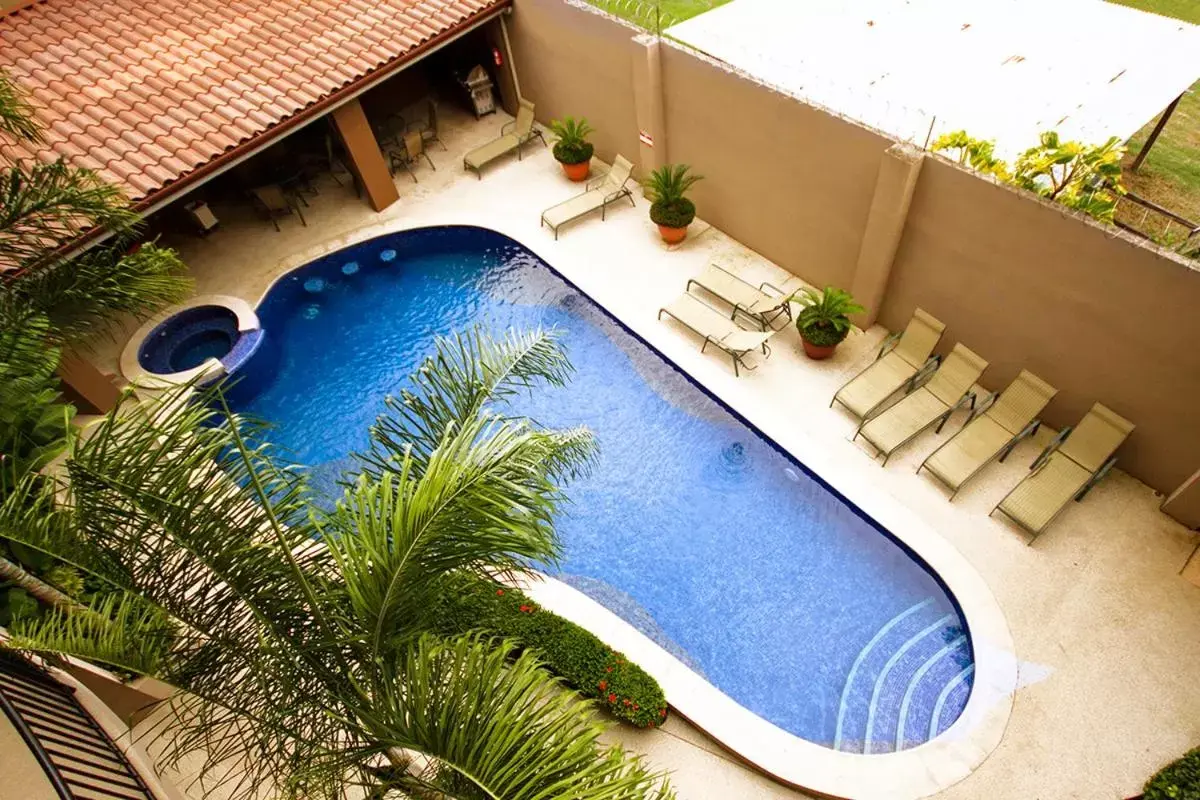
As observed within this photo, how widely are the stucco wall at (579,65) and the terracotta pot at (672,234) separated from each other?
2.26m

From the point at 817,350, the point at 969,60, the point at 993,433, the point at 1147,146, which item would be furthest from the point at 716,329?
the point at 1147,146

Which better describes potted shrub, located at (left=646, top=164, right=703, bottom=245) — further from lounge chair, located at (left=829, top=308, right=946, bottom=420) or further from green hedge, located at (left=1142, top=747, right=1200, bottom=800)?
green hedge, located at (left=1142, top=747, right=1200, bottom=800)

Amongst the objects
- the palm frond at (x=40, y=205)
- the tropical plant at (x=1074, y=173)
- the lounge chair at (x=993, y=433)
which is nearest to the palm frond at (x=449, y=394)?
the palm frond at (x=40, y=205)

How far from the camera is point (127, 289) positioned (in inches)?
269

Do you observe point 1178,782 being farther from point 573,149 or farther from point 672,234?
point 573,149

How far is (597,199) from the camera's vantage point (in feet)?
42.2

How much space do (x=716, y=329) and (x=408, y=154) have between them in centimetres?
826

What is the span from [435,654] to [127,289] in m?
5.54

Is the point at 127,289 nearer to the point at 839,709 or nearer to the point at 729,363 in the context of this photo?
the point at 729,363

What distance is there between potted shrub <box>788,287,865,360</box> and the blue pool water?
167 centimetres

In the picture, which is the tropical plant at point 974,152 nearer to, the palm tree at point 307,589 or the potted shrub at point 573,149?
the palm tree at point 307,589

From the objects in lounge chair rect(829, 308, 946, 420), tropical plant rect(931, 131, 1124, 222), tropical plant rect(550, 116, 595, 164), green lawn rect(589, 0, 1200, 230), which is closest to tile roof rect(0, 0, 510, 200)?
tropical plant rect(550, 116, 595, 164)

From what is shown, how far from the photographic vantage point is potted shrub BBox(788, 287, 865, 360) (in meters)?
9.55

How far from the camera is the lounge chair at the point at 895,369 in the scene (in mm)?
9188
